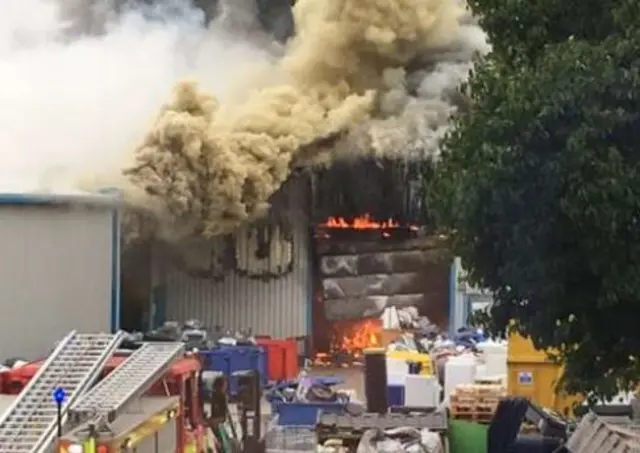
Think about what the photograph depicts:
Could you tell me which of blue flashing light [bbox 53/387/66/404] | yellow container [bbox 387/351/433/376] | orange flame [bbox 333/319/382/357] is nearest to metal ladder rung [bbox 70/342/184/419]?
blue flashing light [bbox 53/387/66/404]

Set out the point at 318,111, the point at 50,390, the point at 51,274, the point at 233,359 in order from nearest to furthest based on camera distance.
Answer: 1. the point at 50,390
2. the point at 51,274
3. the point at 233,359
4. the point at 318,111

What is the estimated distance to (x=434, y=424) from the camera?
12.9 metres

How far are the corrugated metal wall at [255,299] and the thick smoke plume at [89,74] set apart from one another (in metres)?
3.82

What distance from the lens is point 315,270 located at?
26234 millimetres

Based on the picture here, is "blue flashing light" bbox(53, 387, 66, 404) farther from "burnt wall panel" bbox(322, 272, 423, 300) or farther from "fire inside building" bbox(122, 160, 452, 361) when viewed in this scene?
"burnt wall panel" bbox(322, 272, 423, 300)

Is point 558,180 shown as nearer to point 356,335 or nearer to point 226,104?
point 226,104

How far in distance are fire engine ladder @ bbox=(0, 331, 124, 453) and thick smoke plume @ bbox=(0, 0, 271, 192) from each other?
9.34 meters

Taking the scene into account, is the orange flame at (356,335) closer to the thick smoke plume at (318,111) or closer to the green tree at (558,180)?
the thick smoke plume at (318,111)

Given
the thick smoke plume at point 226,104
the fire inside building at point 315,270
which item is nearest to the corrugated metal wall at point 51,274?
the thick smoke plume at point 226,104

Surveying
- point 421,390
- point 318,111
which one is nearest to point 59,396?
point 421,390

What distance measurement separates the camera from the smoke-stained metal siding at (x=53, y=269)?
17.6m

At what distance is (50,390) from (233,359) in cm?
980

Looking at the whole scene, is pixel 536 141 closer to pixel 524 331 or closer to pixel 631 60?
pixel 631 60

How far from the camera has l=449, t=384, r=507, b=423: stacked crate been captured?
1636cm
